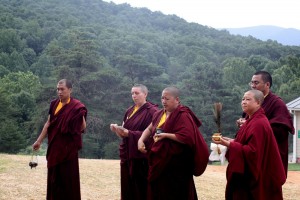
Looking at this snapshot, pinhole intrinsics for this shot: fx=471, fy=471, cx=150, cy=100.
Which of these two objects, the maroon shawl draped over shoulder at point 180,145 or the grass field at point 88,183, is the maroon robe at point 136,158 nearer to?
the maroon shawl draped over shoulder at point 180,145

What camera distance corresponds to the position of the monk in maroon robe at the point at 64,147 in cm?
698

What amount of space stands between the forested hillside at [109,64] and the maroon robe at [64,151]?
19.2 metres

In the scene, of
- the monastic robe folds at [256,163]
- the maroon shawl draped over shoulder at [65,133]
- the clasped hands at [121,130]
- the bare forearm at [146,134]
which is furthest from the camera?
the maroon shawl draped over shoulder at [65,133]

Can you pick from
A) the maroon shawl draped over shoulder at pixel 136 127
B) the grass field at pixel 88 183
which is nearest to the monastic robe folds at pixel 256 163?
the maroon shawl draped over shoulder at pixel 136 127

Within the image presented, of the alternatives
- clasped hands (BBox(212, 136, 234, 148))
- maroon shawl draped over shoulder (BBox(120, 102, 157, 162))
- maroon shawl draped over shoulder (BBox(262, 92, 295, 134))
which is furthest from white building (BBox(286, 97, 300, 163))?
clasped hands (BBox(212, 136, 234, 148))

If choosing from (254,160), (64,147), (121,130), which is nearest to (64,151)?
(64,147)

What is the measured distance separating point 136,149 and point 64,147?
109 cm

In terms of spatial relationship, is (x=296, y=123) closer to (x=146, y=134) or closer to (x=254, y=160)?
(x=146, y=134)

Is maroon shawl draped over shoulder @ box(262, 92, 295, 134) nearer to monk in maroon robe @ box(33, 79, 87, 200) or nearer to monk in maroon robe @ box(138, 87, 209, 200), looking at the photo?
monk in maroon robe @ box(138, 87, 209, 200)

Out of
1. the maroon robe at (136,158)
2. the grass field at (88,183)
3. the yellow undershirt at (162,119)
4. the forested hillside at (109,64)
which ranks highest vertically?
the forested hillside at (109,64)

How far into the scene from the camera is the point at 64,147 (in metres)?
7.01

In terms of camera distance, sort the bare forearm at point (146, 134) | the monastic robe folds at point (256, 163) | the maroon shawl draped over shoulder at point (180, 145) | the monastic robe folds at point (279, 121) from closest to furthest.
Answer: the monastic robe folds at point (256, 163) < the maroon shawl draped over shoulder at point (180, 145) < the monastic robe folds at point (279, 121) < the bare forearm at point (146, 134)

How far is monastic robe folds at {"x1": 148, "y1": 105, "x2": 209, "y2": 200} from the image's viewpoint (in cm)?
568

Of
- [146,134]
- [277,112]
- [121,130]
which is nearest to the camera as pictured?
[277,112]
